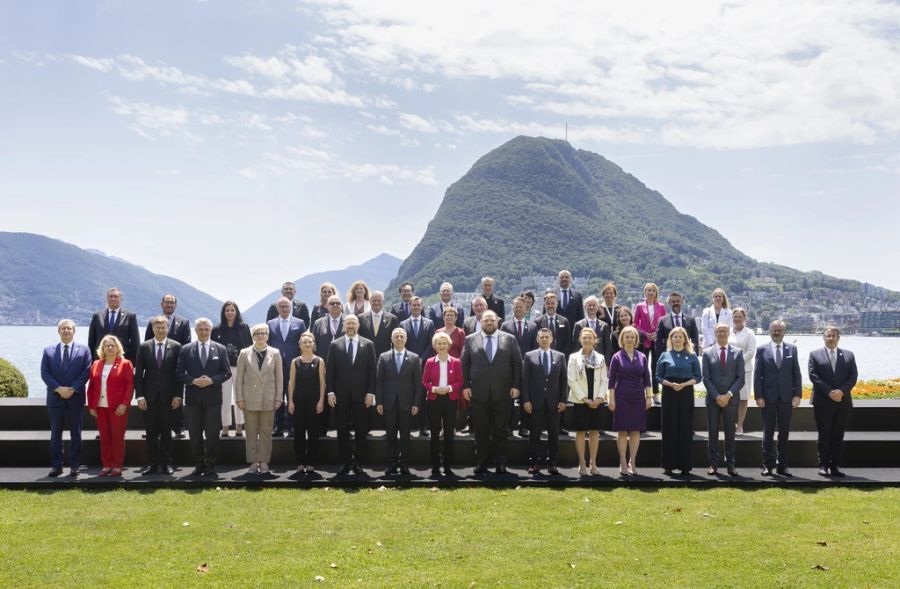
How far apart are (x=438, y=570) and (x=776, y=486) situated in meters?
5.09

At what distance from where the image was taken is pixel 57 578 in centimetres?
554

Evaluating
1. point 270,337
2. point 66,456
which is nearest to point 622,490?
point 270,337

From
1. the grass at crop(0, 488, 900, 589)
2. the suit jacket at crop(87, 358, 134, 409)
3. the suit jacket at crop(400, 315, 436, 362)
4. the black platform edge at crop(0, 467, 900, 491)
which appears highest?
the suit jacket at crop(400, 315, 436, 362)

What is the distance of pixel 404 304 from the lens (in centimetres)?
1094

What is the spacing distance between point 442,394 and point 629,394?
7.98ft

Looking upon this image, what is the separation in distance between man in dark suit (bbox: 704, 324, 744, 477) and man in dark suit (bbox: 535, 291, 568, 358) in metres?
1.98

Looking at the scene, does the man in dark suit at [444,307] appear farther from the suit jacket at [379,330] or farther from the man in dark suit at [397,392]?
the man in dark suit at [397,392]

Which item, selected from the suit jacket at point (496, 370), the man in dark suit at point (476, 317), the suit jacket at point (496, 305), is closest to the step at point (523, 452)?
the suit jacket at point (496, 370)

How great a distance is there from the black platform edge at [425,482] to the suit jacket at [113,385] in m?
0.96

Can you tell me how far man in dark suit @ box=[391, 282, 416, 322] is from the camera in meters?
10.7

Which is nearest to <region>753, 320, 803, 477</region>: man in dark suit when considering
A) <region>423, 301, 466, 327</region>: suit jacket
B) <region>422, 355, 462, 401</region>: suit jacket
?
<region>422, 355, 462, 401</region>: suit jacket

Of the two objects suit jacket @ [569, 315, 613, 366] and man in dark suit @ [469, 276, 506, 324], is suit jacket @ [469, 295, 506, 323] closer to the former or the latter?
man in dark suit @ [469, 276, 506, 324]

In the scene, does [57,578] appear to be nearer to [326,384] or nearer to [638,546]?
[326,384]

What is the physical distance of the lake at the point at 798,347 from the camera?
41.8 meters
